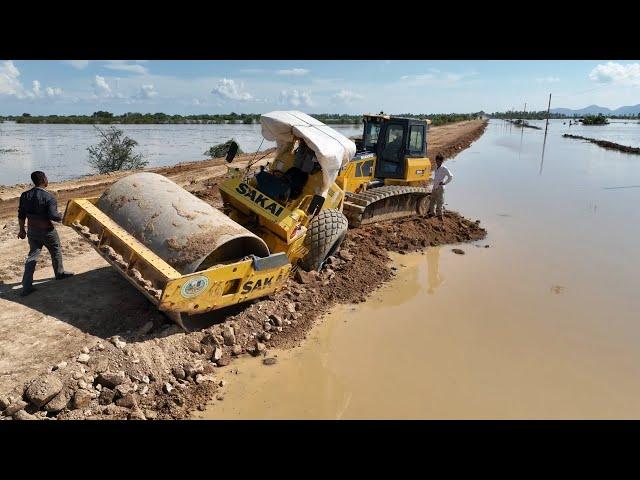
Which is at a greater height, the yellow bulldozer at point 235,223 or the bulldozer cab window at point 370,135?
the bulldozer cab window at point 370,135

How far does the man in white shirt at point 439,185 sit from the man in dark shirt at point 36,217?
7.43 metres

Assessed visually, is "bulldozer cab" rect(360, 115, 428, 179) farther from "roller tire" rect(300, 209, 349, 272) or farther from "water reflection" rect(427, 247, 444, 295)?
"roller tire" rect(300, 209, 349, 272)

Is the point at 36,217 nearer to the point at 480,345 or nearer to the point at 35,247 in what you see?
the point at 35,247

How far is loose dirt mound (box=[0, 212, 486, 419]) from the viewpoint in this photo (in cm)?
389

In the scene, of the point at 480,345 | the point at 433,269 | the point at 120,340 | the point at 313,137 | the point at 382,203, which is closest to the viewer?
Answer: the point at 120,340

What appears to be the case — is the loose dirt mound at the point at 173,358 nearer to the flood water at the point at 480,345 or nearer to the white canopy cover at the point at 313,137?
the flood water at the point at 480,345

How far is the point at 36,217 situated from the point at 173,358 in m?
2.66

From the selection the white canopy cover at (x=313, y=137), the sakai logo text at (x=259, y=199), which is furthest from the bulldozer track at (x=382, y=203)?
the sakai logo text at (x=259, y=199)

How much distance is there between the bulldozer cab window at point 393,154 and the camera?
34.0ft

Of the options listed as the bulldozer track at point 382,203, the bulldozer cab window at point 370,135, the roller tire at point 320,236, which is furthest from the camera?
the bulldozer cab window at point 370,135

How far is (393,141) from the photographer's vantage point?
34.4 feet

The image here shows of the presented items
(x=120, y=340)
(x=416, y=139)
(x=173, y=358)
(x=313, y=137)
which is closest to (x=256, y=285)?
(x=173, y=358)

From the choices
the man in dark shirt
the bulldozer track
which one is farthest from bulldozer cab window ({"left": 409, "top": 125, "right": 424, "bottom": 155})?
the man in dark shirt

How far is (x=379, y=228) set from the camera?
9.53 metres
